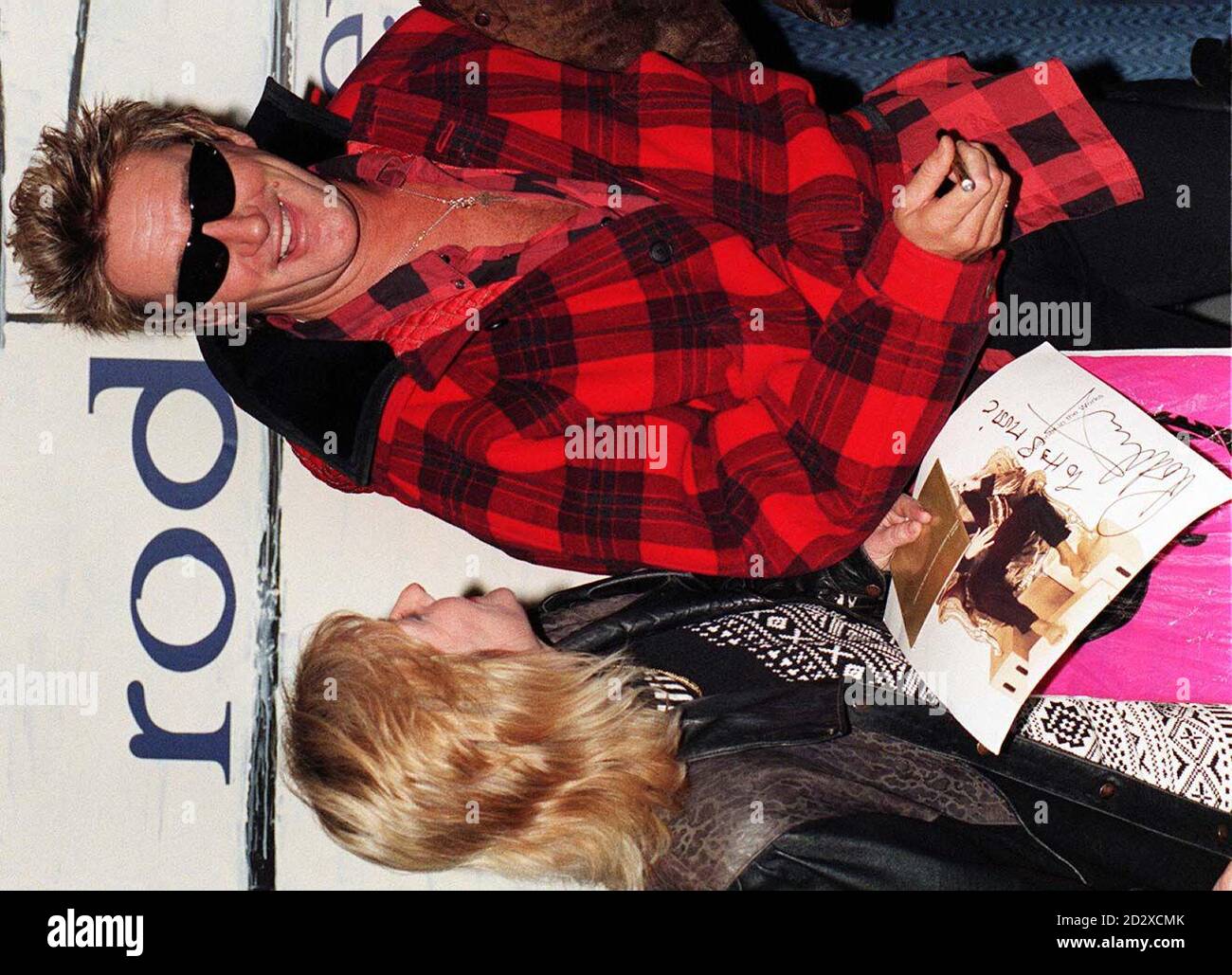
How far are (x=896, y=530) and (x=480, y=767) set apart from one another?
1.93ft

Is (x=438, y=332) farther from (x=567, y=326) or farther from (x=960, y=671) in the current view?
(x=960, y=671)

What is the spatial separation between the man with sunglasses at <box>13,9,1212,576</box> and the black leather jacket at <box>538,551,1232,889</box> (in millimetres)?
216

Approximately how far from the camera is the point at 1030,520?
122cm

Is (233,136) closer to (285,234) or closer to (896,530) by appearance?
(285,234)

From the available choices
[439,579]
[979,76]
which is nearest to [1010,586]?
[979,76]

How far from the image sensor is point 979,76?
161cm

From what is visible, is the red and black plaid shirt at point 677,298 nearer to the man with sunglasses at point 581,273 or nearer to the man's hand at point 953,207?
the man with sunglasses at point 581,273

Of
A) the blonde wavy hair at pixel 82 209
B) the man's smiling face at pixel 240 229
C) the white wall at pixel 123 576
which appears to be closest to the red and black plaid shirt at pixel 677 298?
the man's smiling face at pixel 240 229

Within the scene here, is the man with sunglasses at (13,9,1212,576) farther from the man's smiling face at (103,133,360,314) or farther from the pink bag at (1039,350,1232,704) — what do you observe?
the pink bag at (1039,350,1232,704)

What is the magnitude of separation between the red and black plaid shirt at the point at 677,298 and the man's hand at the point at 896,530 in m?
0.05

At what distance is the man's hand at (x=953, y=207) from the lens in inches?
46.8

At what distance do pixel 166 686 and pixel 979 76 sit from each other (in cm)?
164
